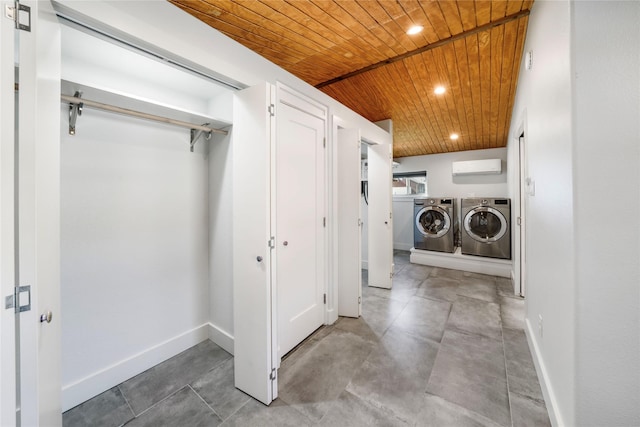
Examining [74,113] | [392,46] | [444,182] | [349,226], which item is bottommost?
[349,226]

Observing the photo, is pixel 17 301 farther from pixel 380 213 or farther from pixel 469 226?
pixel 469 226

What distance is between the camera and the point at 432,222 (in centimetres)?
494

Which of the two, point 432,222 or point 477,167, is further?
point 477,167

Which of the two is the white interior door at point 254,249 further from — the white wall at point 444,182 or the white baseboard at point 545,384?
the white wall at point 444,182

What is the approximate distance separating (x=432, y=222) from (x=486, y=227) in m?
0.93

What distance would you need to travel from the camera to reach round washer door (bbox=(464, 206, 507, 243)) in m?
4.14

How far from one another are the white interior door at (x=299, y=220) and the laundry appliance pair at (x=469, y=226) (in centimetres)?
322

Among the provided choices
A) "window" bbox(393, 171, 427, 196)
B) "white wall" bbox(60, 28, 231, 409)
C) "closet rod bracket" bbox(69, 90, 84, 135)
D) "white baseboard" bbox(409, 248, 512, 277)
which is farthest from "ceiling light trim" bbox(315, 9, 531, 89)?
"window" bbox(393, 171, 427, 196)

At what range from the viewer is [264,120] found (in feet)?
4.92

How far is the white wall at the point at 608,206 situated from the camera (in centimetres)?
94

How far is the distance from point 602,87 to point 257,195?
5.55ft

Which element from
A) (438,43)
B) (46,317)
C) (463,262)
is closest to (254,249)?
(46,317)

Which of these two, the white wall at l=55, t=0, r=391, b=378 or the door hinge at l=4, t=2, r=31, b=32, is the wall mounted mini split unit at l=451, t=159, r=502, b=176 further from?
the door hinge at l=4, t=2, r=31, b=32

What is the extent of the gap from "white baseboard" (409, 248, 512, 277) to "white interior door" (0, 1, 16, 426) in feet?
16.9
